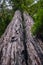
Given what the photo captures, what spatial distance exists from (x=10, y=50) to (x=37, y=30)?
0.83 metres

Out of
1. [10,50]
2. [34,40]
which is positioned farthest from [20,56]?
[34,40]

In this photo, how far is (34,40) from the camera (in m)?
4.00

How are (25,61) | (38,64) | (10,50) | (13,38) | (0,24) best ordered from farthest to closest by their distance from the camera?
(0,24), (13,38), (10,50), (25,61), (38,64)

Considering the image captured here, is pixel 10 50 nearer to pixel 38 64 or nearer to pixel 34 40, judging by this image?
pixel 34 40

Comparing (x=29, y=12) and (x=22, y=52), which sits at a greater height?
(x=22, y=52)

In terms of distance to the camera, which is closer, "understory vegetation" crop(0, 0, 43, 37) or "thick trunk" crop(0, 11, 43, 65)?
"thick trunk" crop(0, 11, 43, 65)

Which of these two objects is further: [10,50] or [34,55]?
[10,50]

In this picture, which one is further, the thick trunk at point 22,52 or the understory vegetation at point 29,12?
the understory vegetation at point 29,12

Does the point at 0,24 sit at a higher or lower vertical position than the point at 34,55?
lower

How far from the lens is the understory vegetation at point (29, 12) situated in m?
4.21

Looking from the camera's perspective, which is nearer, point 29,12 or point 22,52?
point 22,52

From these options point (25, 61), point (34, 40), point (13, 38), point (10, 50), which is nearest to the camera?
point (25, 61)

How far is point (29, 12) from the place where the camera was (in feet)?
41.2

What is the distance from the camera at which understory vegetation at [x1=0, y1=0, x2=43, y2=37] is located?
421cm
